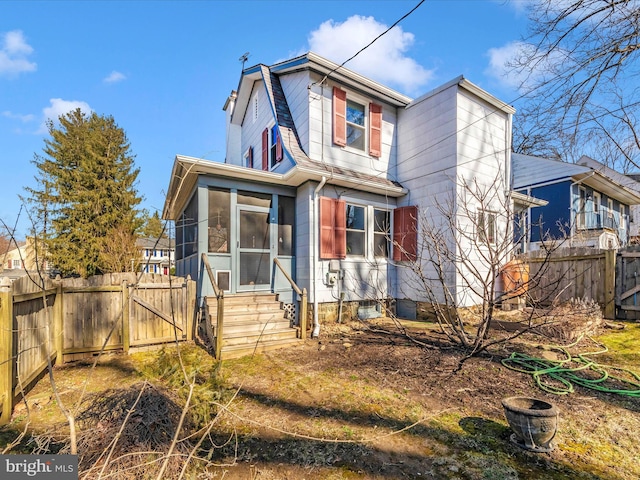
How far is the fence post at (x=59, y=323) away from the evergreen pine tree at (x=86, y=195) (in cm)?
1368

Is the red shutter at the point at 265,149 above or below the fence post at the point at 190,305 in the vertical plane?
above

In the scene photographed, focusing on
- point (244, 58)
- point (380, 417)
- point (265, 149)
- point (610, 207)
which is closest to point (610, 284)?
point (380, 417)

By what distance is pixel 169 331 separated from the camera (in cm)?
602

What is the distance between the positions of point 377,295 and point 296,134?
478 cm

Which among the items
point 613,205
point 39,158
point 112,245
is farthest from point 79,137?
point 613,205

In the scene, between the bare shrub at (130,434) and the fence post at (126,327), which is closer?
the bare shrub at (130,434)

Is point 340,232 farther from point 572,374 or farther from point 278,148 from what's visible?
point 572,374

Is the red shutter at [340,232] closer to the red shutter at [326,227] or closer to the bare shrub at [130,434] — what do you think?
the red shutter at [326,227]

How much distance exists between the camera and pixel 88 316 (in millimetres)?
5348

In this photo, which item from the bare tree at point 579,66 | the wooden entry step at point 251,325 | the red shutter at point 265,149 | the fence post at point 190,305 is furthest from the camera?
the red shutter at point 265,149

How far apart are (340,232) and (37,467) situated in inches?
248

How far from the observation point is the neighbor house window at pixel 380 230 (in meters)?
8.35

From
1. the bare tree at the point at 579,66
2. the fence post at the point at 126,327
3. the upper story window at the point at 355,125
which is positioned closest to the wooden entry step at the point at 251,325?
the fence post at the point at 126,327

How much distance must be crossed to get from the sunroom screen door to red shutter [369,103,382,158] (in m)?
3.45
